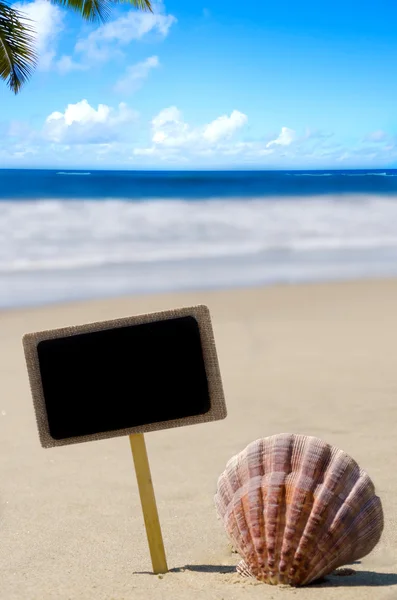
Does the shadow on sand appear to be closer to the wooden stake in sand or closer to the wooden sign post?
the wooden stake in sand

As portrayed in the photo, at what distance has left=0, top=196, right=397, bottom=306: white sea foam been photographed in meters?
12.2

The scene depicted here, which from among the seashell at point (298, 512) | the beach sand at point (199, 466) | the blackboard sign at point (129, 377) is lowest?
the beach sand at point (199, 466)

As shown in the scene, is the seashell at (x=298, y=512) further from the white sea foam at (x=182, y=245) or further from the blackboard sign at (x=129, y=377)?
the white sea foam at (x=182, y=245)

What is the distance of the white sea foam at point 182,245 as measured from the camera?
12.2 m

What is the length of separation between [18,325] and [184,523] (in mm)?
5217

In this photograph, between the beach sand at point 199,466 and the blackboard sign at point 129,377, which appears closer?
the blackboard sign at point 129,377

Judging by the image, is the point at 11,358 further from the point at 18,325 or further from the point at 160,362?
the point at 160,362

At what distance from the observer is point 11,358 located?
272 inches

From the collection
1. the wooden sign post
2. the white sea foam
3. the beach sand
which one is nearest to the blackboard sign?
the wooden sign post

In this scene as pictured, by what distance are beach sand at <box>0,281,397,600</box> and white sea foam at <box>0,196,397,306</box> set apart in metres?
3.62

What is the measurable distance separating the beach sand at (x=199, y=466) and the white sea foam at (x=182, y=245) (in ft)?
11.9

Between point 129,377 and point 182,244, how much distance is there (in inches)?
611

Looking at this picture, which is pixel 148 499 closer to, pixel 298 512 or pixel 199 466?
pixel 298 512

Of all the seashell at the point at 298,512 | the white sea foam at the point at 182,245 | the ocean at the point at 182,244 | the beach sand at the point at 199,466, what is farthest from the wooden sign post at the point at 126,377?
the white sea foam at the point at 182,245
